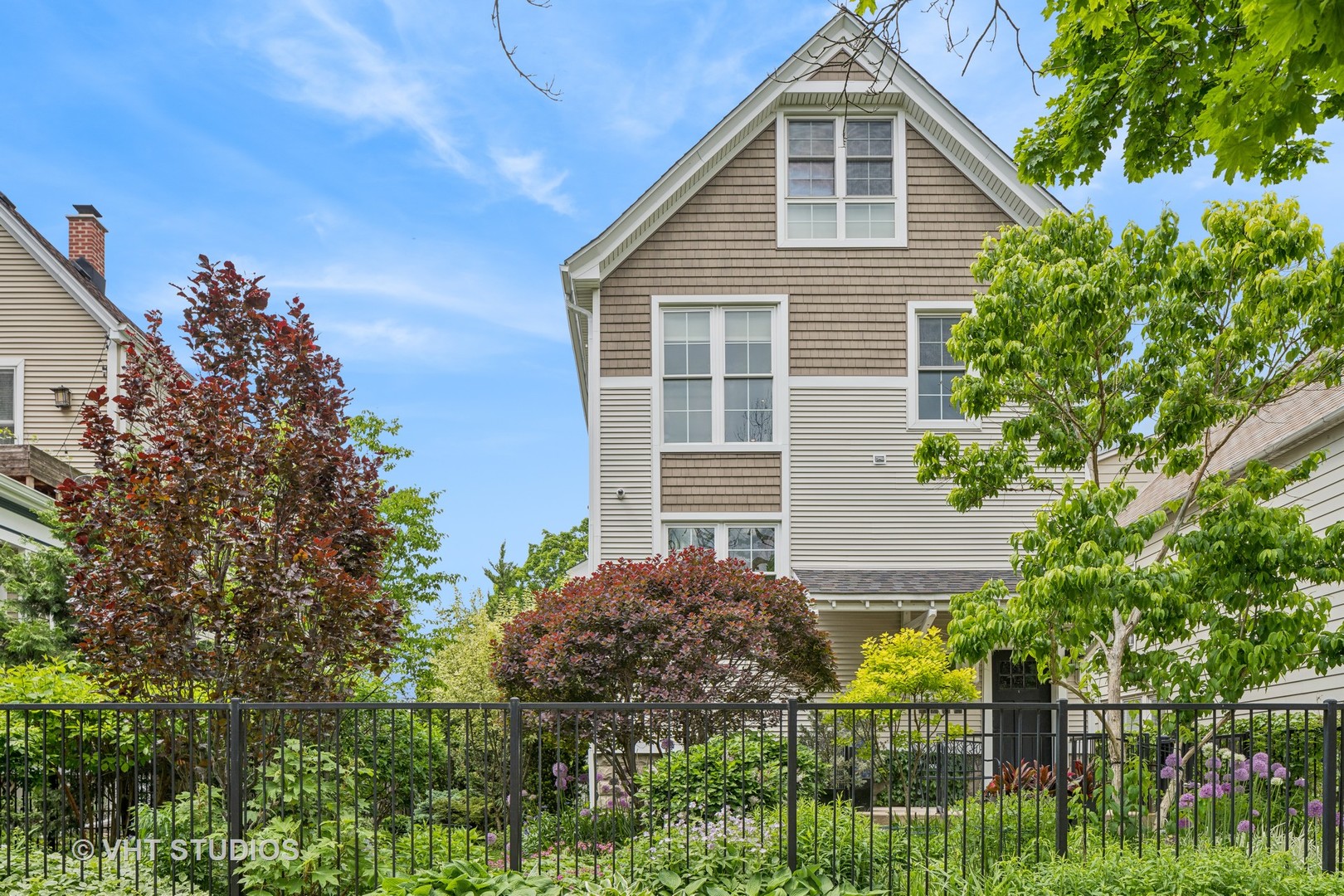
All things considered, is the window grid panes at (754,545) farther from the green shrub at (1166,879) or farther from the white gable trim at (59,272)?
the white gable trim at (59,272)

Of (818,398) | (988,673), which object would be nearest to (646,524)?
(818,398)

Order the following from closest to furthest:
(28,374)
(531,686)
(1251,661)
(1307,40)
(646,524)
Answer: (1307,40), (1251,661), (531,686), (646,524), (28,374)

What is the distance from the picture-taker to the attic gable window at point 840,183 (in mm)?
17047

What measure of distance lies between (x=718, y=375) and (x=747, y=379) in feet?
1.39

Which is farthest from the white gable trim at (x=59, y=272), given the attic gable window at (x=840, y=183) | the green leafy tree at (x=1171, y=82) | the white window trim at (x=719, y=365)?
the green leafy tree at (x=1171, y=82)

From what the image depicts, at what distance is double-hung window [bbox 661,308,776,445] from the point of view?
1673 centimetres

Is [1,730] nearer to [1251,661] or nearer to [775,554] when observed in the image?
[775,554]

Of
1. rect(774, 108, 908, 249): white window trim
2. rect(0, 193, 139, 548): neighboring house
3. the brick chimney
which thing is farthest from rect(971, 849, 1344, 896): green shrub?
the brick chimney

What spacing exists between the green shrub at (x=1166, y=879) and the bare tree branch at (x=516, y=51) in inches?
222

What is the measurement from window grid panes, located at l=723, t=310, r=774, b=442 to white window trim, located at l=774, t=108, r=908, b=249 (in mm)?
1197

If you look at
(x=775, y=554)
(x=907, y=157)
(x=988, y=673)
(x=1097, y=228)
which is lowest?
(x=988, y=673)

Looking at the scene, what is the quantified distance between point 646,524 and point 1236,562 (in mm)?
7963

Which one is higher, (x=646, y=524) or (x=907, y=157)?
(x=907, y=157)

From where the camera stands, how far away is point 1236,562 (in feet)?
34.3
